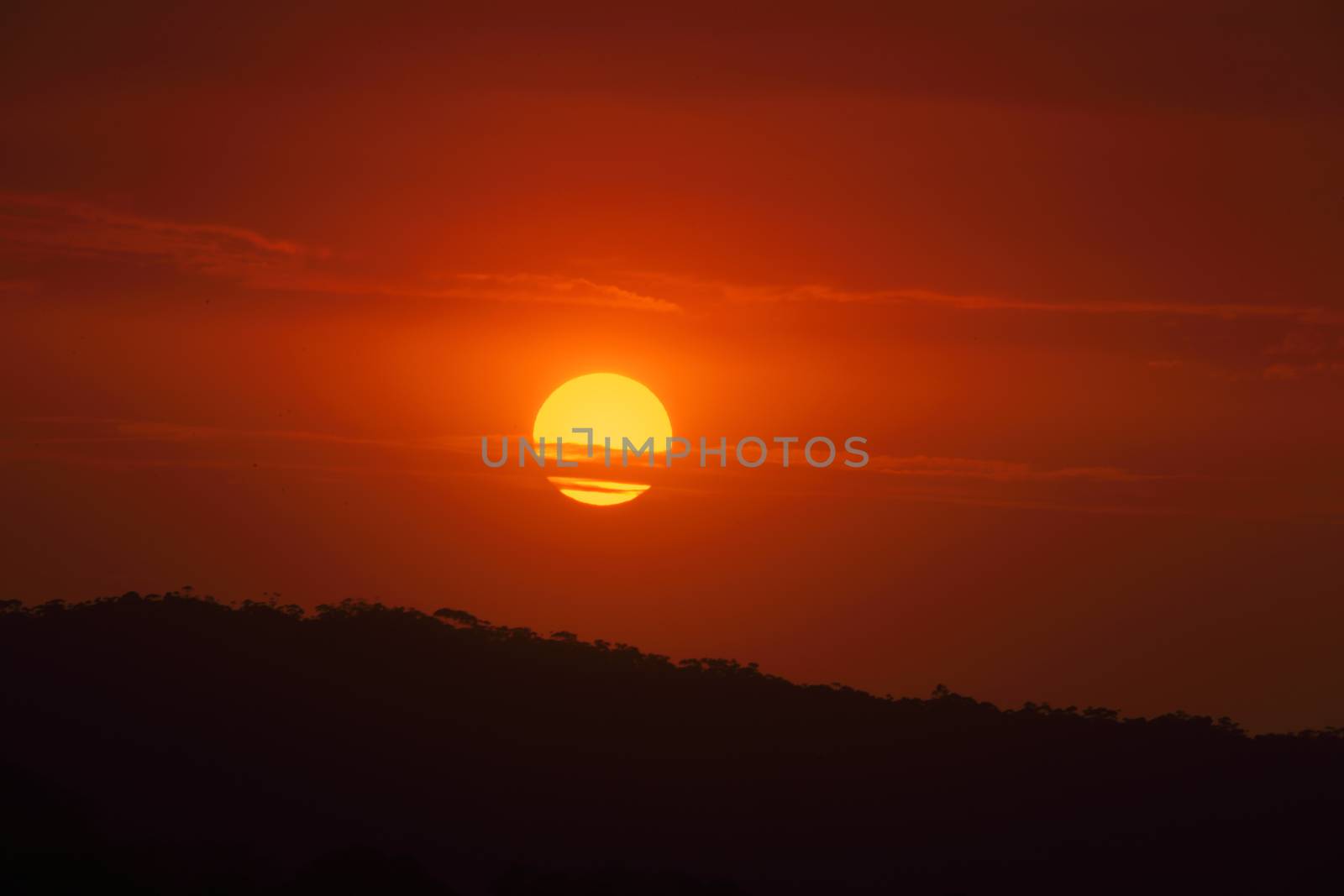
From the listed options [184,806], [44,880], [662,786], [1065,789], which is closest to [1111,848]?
[1065,789]

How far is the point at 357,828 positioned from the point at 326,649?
15.6 m

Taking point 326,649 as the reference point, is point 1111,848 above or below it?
below

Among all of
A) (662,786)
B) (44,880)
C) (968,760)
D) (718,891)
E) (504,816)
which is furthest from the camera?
(968,760)

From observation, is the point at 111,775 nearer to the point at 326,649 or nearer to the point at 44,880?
the point at 44,880

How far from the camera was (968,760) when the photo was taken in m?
54.8

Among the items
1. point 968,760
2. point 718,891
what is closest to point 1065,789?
point 968,760

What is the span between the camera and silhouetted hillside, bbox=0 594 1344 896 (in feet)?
132

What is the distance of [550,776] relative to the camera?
5059 cm

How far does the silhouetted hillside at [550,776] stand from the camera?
4022 centimetres

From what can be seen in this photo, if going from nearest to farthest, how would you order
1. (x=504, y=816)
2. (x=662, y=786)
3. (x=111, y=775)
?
(x=111, y=775) < (x=504, y=816) < (x=662, y=786)

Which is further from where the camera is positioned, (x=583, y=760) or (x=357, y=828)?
(x=583, y=760)

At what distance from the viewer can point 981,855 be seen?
157ft

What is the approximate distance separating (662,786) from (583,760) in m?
3.34

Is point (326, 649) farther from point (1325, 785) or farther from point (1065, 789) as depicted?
point (1325, 785)
